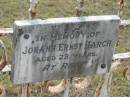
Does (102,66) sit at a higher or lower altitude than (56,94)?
higher

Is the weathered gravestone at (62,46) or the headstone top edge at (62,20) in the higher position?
the headstone top edge at (62,20)

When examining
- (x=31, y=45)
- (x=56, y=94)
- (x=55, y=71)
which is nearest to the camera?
(x=31, y=45)

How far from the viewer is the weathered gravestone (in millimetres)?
2576

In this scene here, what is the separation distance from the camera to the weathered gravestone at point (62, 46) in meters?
2.58

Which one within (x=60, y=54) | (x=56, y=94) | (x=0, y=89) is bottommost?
(x=56, y=94)

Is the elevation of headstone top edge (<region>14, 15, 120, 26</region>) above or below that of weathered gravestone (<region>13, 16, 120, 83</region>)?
above

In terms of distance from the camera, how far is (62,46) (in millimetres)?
2705

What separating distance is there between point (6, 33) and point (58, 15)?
11.0ft

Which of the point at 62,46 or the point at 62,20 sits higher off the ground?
the point at 62,20

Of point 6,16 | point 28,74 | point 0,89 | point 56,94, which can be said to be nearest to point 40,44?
point 28,74

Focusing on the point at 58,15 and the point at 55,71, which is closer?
the point at 55,71

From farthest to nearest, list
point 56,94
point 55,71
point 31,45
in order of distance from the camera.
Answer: point 56,94
point 55,71
point 31,45

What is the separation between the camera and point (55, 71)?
279 cm

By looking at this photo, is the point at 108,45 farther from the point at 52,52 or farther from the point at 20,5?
the point at 20,5
